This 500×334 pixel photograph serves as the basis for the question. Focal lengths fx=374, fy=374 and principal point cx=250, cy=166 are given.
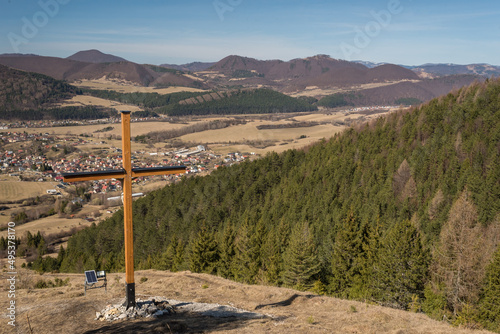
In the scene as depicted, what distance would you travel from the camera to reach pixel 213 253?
36.4m

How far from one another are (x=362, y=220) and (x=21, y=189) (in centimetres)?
10108

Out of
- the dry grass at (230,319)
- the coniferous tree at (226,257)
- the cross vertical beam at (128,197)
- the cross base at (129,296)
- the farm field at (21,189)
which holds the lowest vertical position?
the farm field at (21,189)

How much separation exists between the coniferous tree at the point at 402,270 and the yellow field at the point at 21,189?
103m

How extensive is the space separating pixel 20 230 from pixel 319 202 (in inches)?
2515

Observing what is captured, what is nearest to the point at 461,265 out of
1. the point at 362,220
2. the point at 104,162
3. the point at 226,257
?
the point at 226,257

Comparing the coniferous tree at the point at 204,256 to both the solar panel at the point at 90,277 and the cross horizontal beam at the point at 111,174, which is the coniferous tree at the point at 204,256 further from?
the cross horizontal beam at the point at 111,174

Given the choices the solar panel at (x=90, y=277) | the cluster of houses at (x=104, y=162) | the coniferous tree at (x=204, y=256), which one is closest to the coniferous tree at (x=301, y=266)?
the coniferous tree at (x=204, y=256)

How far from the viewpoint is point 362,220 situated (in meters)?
52.4

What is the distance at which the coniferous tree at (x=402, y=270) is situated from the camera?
88.2 feet

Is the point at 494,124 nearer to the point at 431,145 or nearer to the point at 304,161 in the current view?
the point at 431,145

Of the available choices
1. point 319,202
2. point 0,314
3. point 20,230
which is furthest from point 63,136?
point 0,314

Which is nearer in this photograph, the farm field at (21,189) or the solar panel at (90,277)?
the solar panel at (90,277)

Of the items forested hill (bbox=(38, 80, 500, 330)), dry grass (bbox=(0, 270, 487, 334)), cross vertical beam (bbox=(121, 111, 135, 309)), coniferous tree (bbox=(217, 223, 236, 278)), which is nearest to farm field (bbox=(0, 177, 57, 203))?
forested hill (bbox=(38, 80, 500, 330))

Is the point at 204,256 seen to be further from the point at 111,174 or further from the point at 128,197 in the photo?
the point at 111,174
